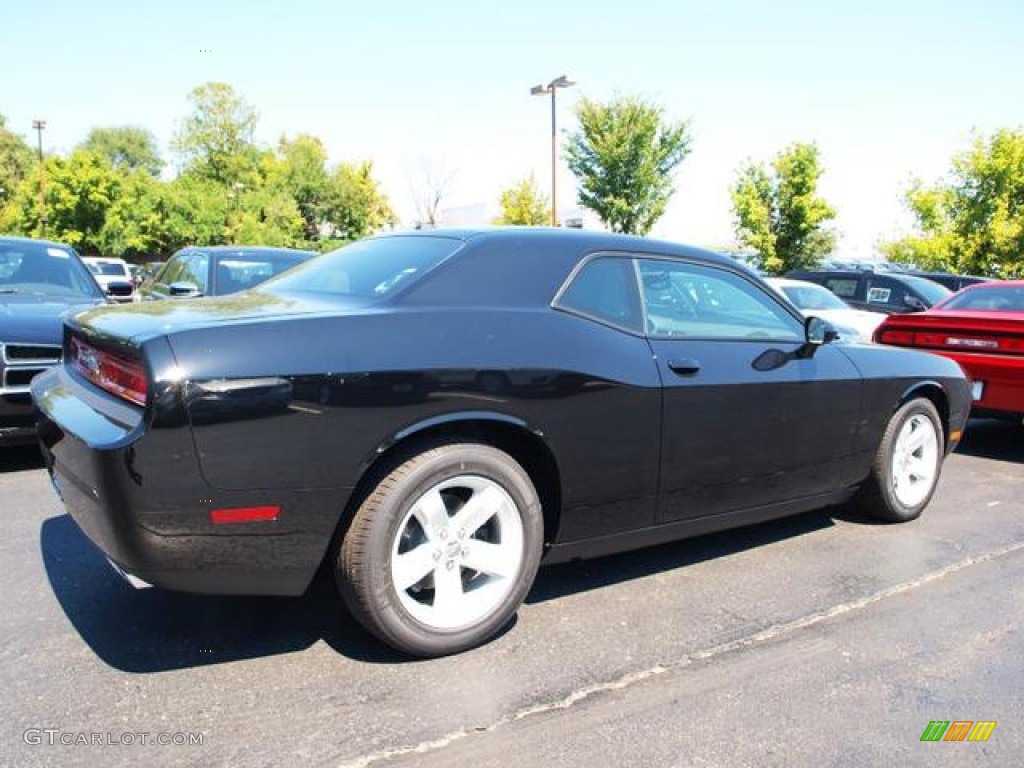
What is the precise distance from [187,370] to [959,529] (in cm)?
421

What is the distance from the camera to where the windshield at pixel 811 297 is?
35.8ft

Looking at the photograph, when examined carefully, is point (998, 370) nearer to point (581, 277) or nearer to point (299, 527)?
point (581, 277)

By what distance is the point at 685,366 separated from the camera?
3277mm

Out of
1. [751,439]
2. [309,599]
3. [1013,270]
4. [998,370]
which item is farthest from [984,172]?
[309,599]

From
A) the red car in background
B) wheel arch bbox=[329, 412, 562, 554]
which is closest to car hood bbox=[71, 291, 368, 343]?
wheel arch bbox=[329, 412, 562, 554]

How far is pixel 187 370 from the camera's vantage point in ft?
7.47

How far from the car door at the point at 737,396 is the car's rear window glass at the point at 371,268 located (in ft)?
2.99

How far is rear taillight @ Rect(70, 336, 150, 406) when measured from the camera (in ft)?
7.88

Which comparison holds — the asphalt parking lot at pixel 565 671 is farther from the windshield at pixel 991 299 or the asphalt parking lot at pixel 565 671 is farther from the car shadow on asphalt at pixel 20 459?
the windshield at pixel 991 299

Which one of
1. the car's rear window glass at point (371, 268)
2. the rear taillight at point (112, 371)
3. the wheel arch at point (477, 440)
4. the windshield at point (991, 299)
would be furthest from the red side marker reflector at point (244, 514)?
the windshield at point (991, 299)

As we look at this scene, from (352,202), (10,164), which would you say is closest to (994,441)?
(352,202)

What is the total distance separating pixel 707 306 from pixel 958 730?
6.19 feet

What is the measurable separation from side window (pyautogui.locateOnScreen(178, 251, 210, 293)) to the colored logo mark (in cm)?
639
